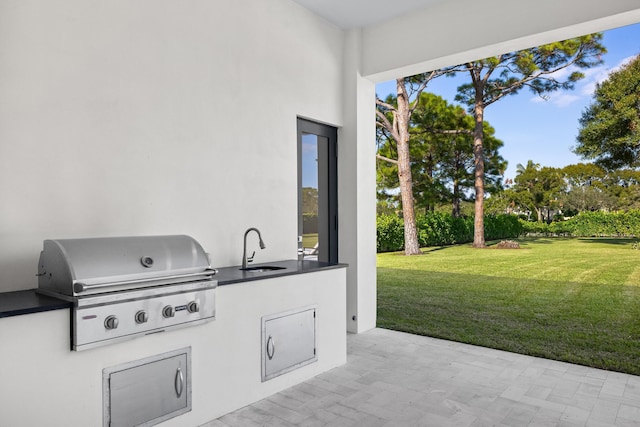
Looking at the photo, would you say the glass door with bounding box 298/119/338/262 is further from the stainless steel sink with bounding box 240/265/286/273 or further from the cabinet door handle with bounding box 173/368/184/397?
the cabinet door handle with bounding box 173/368/184/397

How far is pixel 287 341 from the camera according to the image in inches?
124

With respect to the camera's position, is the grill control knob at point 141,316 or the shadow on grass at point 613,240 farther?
the shadow on grass at point 613,240

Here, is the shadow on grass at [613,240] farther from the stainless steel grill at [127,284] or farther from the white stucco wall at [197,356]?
the stainless steel grill at [127,284]

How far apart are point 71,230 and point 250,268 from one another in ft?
4.37

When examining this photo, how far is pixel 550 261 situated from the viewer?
21.1 ft

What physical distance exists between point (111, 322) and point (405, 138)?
7.53m

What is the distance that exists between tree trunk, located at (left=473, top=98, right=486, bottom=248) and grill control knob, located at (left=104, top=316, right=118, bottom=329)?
6.32 meters

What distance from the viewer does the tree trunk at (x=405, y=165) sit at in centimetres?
875

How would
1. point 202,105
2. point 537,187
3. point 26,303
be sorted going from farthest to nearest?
1. point 537,187
2. point 202,105
3. point 26,303

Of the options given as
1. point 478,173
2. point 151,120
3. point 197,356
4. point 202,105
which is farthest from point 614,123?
point 197,356

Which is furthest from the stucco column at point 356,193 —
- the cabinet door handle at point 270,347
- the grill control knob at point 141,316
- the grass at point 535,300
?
the grill control knob at point 141,316

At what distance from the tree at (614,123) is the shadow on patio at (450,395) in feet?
9.53

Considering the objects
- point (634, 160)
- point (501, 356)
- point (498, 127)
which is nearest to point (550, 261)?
point (634, 160)

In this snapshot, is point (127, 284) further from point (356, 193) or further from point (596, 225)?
point (596, 225)
